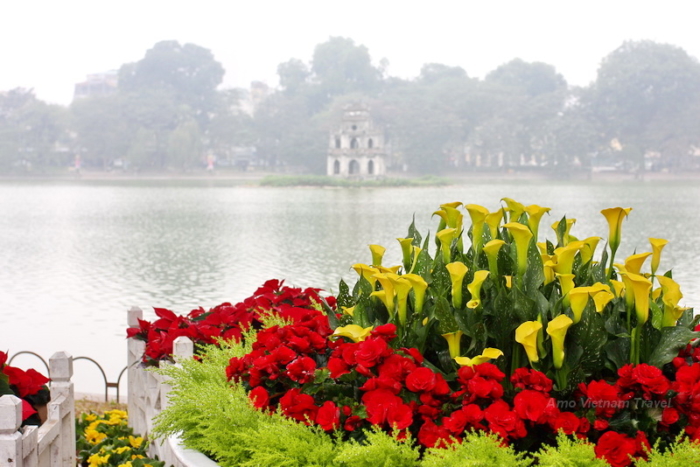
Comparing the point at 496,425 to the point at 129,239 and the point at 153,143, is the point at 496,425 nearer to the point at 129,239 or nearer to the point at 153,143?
the point at 129,239

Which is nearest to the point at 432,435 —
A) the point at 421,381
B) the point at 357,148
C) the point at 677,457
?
the point at 421,381

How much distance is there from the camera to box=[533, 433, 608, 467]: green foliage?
1921mm

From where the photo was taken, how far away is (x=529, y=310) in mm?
2344

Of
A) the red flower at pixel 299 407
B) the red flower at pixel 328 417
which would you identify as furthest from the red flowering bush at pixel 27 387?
the red flower at pixel 328 417

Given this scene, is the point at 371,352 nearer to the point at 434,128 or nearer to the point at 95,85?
the point at 434,128

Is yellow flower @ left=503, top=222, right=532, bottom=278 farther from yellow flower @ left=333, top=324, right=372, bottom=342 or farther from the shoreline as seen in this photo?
the shoreline

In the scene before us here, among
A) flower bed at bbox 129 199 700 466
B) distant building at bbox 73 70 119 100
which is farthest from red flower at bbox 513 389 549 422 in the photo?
distant building at bbox 73 70 119 100

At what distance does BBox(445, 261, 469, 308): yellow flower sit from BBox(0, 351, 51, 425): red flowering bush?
1457 mm

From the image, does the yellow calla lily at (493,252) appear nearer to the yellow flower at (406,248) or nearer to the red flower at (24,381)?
the yellow flower at (406,248)

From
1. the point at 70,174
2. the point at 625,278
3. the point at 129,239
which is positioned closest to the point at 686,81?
the point at 70,174

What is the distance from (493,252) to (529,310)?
0.23 m

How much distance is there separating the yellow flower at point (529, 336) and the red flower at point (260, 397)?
2.30 ft

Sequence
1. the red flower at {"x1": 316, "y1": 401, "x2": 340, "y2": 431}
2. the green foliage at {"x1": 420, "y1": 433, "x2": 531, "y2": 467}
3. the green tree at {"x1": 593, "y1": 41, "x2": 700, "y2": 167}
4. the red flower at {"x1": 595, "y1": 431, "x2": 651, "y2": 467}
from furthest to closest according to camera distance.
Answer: the green tree at {"x1": 593, "y1": 41, "x2": 700, "y2": 167} < the red flower at {"x1": 316, "y1": 401, "x2": 340, "y2": 431} < the red flower at {"x1": 595, "y1": 431, "x2": 651, "y2": 467} < the green foliage at {"x1": 420, "y1": 433, "x2": 531, "y2": 467}

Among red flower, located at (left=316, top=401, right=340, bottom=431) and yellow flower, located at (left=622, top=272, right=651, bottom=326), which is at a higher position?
yellow flower, located at (left=622, top=272, right=651, bottom=326)
